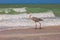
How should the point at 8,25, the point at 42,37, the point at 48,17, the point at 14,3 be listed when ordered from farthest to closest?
the point at 14,3, the point at 48,17, the point at 8,25, the point at 42,37

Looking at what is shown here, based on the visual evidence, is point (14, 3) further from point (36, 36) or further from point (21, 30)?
point (36, 36)

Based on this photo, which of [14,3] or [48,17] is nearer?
[48,17]

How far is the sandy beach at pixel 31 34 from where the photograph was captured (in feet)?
4.19

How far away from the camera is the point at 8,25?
1.39m

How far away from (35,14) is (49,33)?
28 cm

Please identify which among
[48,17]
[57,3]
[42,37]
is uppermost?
[57,3]

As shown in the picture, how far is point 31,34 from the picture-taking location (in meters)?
1.30

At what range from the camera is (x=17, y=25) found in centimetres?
139

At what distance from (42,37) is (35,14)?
30 cm

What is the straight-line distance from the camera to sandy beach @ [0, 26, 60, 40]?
1277mm

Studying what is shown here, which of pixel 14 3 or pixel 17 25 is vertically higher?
pixel 14 3

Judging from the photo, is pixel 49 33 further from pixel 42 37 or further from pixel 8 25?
pixel 8 25

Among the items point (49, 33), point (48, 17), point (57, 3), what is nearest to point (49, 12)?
point (48, 17)

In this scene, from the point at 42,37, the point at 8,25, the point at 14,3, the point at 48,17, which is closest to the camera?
the point at 42,37
